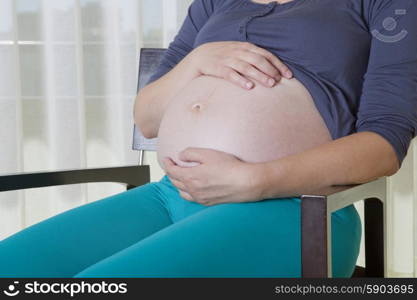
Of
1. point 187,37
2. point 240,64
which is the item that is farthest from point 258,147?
point 187,37

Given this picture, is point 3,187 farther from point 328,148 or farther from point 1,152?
point 1,152

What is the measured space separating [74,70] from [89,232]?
126 centimetres

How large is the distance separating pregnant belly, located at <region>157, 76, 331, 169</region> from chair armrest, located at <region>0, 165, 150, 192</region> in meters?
0.25

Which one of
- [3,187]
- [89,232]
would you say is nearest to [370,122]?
[89,232]

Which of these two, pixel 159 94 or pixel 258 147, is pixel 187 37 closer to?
pixel 159 94

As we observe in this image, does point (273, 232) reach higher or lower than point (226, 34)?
lower

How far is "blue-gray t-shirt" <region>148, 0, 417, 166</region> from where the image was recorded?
103 cm

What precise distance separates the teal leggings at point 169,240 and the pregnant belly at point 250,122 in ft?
0.30

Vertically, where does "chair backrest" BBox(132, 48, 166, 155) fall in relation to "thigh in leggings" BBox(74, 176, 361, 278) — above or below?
above

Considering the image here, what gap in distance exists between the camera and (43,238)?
40.5 inches

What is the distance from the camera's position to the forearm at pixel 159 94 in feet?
→ 3.85

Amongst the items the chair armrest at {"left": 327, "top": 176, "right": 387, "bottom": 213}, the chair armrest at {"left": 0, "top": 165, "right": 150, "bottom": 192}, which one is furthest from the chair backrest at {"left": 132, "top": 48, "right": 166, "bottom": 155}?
the chair armrest at {"left": 327, "top": 176, "right": 387, "bottom": 213}

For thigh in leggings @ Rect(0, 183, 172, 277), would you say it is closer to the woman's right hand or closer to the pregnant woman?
the pregnant woman

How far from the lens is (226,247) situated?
0.87 m
